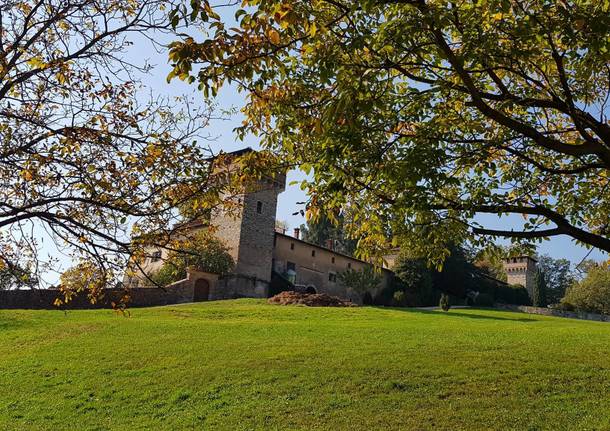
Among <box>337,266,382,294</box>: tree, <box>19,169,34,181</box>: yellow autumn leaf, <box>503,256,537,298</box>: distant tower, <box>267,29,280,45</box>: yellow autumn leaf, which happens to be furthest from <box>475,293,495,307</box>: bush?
<box>267,29,280,45</box>: yellow autumn leaf

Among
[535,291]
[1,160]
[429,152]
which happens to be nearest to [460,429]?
[429,152]

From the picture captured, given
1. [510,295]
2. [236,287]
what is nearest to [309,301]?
[236,287]

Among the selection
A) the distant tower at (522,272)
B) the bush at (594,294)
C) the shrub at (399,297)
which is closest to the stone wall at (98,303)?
the shrub at (399,297)

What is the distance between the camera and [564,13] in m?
5.07

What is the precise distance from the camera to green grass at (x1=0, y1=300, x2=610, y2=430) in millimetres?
9055

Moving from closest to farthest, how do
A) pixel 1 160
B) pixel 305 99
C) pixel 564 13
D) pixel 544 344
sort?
pixel 564 13, pixel 1 160, pixel 305 99, pixel 544 344

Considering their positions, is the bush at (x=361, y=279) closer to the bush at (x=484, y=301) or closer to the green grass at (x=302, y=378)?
the bush at (x=484, y=301)

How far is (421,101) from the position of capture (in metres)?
7.15

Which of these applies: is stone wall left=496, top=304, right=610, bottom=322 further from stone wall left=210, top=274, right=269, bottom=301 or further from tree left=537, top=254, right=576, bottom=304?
tree left=537, top=254, right=576, bottom=304

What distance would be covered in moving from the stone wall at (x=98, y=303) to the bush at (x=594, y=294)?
4076 centimetres

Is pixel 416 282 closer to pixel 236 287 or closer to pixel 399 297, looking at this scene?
pixel 399 297

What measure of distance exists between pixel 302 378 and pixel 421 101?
6.54 m

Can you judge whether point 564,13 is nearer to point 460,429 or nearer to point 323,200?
point 323,200

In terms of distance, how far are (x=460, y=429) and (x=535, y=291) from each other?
54915mm
